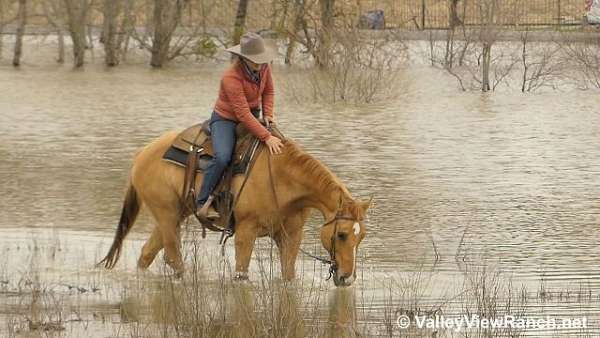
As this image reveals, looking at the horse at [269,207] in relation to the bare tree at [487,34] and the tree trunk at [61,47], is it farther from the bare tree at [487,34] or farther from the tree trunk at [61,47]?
the tree trunk at [61,47]

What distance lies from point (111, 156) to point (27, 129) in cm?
453

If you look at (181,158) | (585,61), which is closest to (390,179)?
(181,158)

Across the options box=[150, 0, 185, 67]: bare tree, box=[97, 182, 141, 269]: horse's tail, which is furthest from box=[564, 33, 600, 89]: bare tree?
box=[97, 182, 141, 269]: horse's tail

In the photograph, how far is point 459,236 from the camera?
591 inches

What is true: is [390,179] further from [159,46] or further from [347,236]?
[159,46]

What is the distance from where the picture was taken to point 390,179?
1972 centimetres

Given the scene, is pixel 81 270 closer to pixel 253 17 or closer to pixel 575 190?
pixel 575 190

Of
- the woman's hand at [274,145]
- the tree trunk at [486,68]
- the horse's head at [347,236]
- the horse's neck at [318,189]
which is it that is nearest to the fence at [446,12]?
the tree trunk at [486,68]

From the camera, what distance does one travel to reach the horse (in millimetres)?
10461

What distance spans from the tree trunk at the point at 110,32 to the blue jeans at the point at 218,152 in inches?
1255

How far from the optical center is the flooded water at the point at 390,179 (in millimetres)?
12406

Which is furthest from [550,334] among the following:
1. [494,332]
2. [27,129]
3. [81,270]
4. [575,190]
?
[27,129]

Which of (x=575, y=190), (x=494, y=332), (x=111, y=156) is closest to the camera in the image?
(x=494, y=332)

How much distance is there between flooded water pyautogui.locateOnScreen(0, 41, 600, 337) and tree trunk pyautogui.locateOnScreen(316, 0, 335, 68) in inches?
46.9
